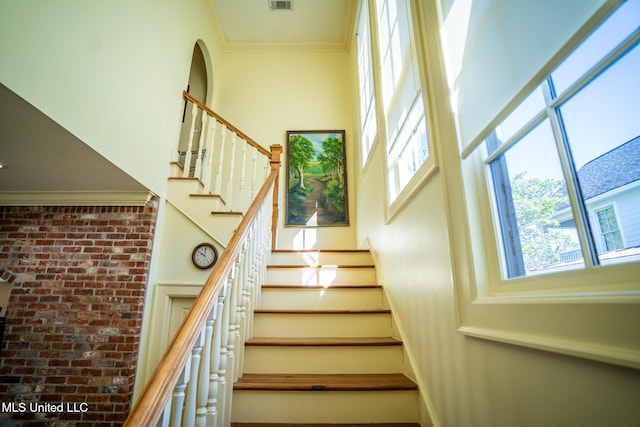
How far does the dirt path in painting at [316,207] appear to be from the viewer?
4.18 metres

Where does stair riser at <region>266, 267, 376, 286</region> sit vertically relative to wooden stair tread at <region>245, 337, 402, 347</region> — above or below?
above

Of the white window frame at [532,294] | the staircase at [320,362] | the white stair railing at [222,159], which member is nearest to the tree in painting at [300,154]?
the white stair railing at [222,159]

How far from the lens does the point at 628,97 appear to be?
23.8 inches

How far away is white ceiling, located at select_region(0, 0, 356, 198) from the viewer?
5.61 ft

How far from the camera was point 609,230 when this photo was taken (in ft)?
2.15

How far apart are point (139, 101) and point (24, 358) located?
2.23 m

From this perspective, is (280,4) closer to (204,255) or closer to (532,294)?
(204,255)

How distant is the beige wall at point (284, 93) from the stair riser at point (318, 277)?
1.82m

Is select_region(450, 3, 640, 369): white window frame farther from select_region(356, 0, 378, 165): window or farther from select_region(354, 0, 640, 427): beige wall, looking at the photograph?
select_region(356, 0, 378, 165): window

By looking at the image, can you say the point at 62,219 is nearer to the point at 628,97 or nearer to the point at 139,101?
the point at 139,101

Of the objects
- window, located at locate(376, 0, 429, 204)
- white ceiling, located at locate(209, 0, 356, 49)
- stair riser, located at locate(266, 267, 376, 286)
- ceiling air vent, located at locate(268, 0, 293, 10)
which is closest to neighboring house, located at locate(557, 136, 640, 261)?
window, located at locate(376, 0, 429, 204)

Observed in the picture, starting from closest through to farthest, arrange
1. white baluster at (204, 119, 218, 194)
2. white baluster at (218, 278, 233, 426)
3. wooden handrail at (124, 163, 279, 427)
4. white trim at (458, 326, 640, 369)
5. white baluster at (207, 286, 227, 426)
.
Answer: white trim at (458, 326, 640, 369) < wooden handrail at (124, 163, 279, 427) < white baluster at (207, 286, 227, 426) < white baluster at (218, 278, 233, 426) < white baluster at (204, 119, 218, 194)

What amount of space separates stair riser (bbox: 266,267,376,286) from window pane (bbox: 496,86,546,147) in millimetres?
1821

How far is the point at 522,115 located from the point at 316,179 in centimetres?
349
